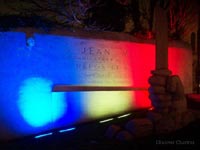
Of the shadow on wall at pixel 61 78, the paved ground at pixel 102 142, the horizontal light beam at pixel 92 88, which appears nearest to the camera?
the paved ground at pixel 102 142

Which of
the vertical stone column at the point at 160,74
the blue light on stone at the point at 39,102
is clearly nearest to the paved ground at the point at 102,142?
the blue light on stone at the point at 39,102

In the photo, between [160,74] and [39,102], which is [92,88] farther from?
[160,74]

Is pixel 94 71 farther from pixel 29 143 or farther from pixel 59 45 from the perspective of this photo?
pixel 29 143

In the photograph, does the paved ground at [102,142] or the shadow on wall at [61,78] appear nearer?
the paved ground at [102,142]

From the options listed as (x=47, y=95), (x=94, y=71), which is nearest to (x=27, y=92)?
(x=47, y=95)

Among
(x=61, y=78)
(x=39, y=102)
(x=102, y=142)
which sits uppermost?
(x=61, y=78)

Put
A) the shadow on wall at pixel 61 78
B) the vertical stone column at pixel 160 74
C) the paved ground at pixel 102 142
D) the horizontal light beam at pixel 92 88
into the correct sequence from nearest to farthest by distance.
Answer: the paved ground at pixel 102 142
the vertical stone column at pixel 160 74
the shadow on wall at pixel 61 78
the horizontal light beam at pixel 92 88

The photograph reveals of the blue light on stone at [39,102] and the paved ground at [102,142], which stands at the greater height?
the blue light on stone at [39,102]

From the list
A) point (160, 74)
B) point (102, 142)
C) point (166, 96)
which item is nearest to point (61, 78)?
point (102, 142)

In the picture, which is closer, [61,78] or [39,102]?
[39,102]

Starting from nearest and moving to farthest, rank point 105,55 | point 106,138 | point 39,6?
point 106,138 < point 105,55 < point 39,6

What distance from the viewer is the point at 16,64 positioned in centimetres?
897

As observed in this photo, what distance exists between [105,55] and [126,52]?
827 mm

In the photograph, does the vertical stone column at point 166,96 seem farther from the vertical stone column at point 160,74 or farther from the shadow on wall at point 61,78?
the shadow on wall at point 61,78
